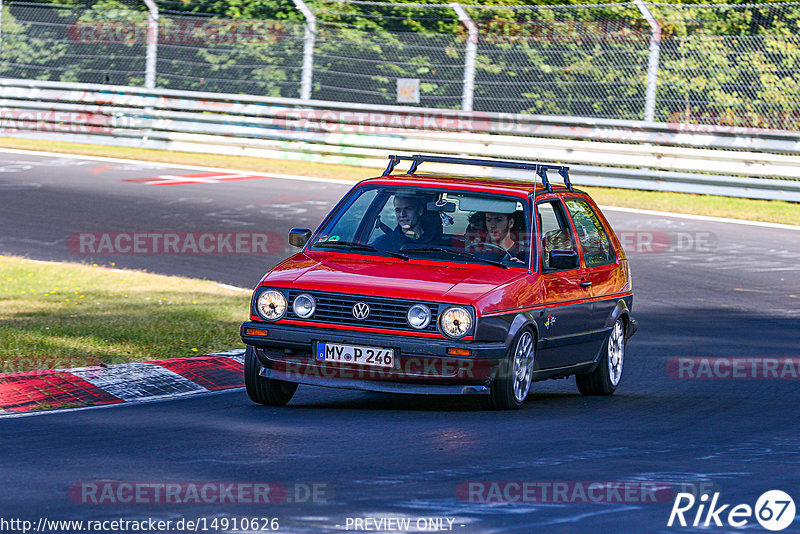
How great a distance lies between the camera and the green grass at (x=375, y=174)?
20.3m

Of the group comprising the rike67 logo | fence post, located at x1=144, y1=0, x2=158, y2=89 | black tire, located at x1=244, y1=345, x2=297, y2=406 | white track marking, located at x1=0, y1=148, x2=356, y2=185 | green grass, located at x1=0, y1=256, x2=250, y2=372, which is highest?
fence post, located at x1=144, y1=0, x2=158, y2=89

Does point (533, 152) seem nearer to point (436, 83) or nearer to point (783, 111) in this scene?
point (436, 83)

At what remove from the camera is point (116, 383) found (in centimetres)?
894

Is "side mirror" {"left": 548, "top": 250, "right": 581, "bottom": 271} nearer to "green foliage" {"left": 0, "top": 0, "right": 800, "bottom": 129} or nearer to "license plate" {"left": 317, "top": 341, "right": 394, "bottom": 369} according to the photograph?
"license plate" {"left": 317, "top": 341, "right": 394, "bottom": 369}

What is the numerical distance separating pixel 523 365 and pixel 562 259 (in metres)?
0.79

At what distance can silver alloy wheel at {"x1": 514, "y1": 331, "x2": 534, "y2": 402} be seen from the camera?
830cm

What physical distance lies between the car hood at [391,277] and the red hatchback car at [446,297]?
0.01 meters

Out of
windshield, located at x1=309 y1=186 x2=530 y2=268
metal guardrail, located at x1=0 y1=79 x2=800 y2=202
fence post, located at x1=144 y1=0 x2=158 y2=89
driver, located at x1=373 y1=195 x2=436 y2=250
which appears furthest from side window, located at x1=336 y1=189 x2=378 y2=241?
fence post, located at x1=144 y1=0 x2=158 y2=89

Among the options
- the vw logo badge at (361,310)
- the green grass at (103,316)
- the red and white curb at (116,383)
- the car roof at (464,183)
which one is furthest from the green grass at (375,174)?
the vw logo badge at (361,310)

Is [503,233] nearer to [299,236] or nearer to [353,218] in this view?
[353,218]

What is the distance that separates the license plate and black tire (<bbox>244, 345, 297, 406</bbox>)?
50 cm

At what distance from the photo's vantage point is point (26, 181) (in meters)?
21.3

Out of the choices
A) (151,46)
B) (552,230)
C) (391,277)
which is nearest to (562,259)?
(552,230)

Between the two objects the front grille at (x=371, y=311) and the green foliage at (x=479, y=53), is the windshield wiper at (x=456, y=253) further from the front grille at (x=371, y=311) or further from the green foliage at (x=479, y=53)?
the green foliage at (x=479, y=53)
